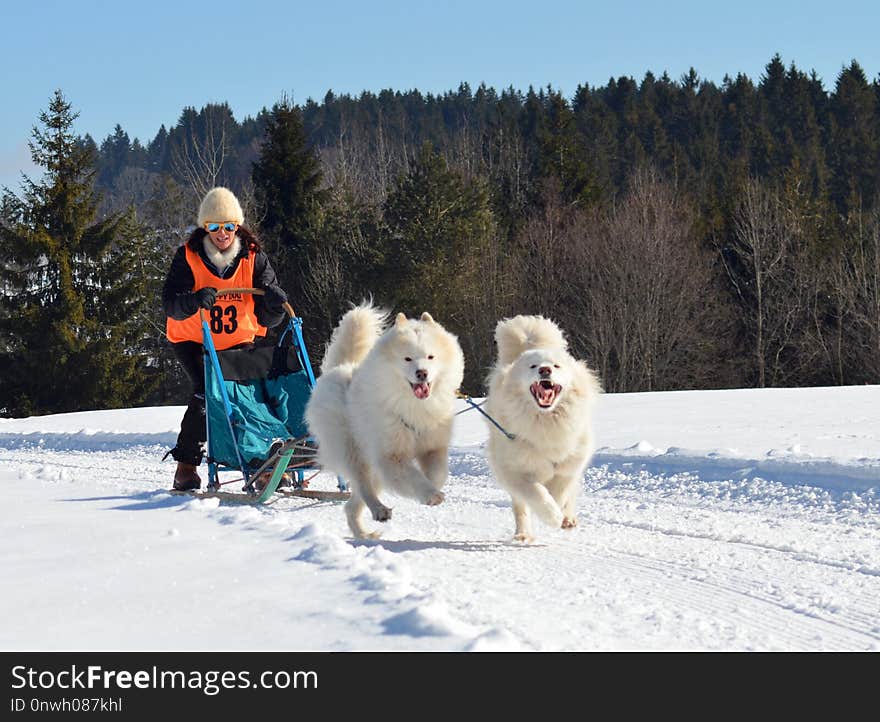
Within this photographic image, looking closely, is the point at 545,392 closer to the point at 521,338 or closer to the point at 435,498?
the point at 521,338

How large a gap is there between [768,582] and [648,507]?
2.31 m

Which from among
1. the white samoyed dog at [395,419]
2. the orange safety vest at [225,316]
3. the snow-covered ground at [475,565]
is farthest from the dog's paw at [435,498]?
the orange safety vest at [225,316]

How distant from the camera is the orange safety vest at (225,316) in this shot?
653cm

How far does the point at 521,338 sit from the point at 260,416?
5.94 feet

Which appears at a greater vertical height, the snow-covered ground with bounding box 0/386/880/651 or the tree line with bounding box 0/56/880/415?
the tree line with bounding box 0/56/880/415

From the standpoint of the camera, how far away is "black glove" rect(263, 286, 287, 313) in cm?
656

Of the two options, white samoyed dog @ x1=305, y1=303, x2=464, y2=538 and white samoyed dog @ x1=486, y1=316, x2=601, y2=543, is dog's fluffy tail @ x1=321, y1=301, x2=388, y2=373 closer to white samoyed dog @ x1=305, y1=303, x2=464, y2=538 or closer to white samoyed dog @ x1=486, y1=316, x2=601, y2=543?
white samoyed dog @ x1=305, y1=303, x2=464, y2=538

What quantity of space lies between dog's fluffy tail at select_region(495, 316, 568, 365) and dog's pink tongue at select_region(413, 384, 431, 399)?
64 cm

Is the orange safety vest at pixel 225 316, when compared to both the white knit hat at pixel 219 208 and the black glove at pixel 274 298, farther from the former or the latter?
the white knit hat at pixel 219 208

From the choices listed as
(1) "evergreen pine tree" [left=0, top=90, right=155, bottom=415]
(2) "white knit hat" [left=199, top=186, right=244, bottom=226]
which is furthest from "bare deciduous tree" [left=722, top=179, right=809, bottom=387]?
(2) "white knit hat" [left=199, top=186, right=244, bottom=226]

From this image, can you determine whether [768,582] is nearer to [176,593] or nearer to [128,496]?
[176,593]

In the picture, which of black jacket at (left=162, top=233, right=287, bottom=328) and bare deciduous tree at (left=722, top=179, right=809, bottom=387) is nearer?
black jacket at (left=162, top=233, right=287, bottom=328)

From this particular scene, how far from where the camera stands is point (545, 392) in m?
5.11

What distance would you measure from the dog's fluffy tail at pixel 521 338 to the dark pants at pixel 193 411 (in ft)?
6.92
